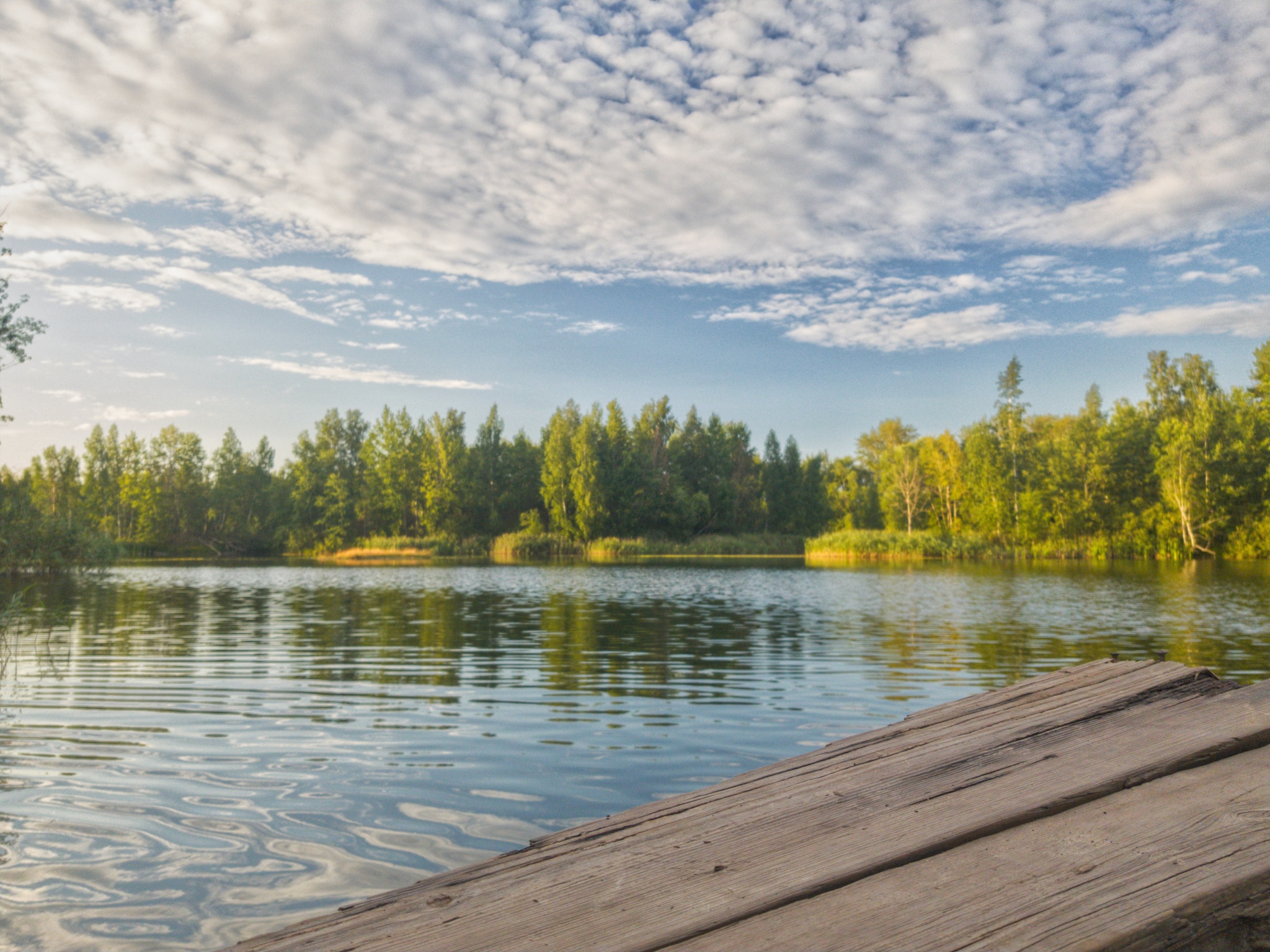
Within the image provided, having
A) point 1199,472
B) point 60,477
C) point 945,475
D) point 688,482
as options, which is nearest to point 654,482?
point 688,482

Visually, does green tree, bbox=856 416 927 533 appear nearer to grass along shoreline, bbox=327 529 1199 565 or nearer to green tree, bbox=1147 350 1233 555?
grass along shoreline, bbox=327 529 1199 565

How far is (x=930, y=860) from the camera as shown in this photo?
1.84 metres

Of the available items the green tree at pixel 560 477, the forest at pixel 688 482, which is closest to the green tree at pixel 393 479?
the forest at pixel 688 482

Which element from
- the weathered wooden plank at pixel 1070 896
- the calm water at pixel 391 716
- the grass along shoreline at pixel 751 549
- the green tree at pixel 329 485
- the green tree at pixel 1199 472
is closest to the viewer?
the weathered wooden plank at pixel 1070 896

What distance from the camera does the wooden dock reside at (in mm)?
1593

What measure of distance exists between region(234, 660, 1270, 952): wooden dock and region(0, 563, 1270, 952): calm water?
3042 mm

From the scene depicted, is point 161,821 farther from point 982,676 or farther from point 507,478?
point 507,478

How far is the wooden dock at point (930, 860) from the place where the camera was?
1593mm

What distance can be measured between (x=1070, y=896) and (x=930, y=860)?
11.6 inches

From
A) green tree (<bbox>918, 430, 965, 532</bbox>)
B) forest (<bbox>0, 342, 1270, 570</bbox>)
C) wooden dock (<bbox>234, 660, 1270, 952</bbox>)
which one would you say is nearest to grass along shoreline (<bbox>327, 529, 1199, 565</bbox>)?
forest (<bbox>0, 342, 1270, 570</bbox>)

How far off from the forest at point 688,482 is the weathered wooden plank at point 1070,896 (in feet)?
206

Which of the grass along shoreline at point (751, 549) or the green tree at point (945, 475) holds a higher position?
the green tree at point (945, 475)

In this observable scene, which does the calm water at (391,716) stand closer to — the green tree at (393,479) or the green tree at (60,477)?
the green tree at (393,479)

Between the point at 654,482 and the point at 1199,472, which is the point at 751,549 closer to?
the point at 654,482
